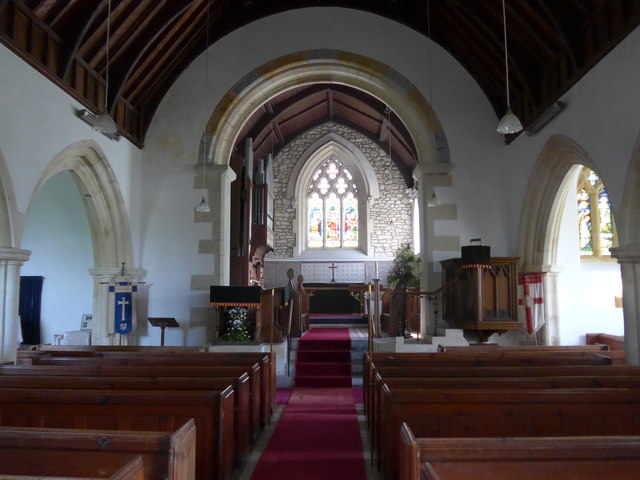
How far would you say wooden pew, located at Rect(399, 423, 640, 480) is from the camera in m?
1.62

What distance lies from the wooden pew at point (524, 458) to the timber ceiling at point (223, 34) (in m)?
3.92

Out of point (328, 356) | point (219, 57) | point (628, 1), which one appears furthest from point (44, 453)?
point (219, 57)

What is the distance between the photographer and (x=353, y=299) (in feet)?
39.7

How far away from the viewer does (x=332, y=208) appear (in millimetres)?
13211

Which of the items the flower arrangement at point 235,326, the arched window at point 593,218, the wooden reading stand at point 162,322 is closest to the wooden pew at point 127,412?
the wooden reading stand at point 162,322

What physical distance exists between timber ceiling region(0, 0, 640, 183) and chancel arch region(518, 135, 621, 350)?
645mm

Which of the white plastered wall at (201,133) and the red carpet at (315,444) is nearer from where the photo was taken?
the red carpet at (315,444)

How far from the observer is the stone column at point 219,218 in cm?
743

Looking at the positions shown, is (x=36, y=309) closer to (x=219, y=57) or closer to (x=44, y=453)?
(x=219, y=57)

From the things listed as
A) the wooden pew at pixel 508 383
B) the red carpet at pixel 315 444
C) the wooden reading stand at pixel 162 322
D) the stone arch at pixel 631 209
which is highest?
the stone arch at pixel 631 209

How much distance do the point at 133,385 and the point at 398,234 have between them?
33.4ft

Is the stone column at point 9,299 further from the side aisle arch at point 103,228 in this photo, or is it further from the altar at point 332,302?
the altar at point 332,302

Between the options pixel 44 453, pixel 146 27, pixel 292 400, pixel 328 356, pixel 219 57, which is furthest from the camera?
pixel 219 57

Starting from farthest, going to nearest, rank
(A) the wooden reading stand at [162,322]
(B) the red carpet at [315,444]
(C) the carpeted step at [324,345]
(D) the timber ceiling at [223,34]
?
(C) the carpeted step at [324,345] → (A) the wooden reading stand at [162,322] → (D) the timber ceiling at [223,34] → (B) the red carpet at [315,444]
